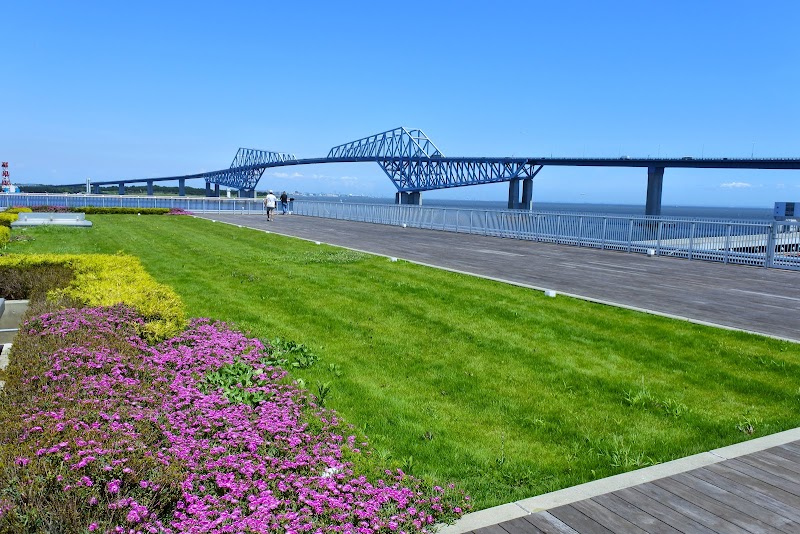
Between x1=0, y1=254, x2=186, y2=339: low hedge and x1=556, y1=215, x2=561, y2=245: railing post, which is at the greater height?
x1=556, y1=215, x2=561, y2=245: railing post

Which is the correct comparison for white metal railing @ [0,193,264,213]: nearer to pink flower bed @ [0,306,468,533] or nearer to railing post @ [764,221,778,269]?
railing post @ [764,221,778,269]

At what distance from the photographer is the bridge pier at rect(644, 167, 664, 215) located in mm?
79500

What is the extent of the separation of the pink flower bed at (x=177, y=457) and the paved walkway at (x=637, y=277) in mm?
7515

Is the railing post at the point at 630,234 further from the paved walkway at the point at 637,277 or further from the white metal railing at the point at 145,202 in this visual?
the white metal railing at the point at 145,202

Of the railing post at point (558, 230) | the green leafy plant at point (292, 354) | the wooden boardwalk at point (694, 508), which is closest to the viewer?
the wooden boardwalk at point (694, 508)

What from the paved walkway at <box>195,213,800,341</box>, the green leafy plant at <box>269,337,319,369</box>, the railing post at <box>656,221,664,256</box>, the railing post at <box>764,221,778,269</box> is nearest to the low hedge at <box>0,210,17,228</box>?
the paved walkway at <box>195,213,800,341</box>

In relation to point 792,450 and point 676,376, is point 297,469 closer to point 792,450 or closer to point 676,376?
point 792,450

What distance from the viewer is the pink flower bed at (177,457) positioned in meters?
3.59

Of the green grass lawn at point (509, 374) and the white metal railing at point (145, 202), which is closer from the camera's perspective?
the green grass lawn at point (509, 374)

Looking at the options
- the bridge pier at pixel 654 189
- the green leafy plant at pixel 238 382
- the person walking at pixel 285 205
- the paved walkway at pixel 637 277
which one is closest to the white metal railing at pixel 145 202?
the person walking at pixel 285 205

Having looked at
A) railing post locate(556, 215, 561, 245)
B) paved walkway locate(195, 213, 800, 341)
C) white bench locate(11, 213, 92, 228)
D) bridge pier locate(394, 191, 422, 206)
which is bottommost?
paved walkway locate(195, 213, 800, 341)

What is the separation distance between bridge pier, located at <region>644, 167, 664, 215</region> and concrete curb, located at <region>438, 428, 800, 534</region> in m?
78.8

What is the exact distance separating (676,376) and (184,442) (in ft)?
19.4

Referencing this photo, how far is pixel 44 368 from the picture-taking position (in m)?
5.55
